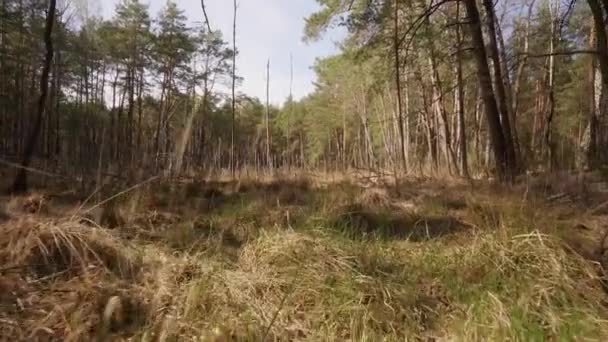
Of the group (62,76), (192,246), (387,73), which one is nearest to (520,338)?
(192,246)

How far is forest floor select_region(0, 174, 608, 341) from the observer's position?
191cm

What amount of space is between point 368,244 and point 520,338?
4.69 feet

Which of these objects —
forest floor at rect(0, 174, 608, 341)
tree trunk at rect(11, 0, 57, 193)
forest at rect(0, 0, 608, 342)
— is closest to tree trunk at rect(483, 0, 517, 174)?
forest at rect(0, 0, 608, 342)

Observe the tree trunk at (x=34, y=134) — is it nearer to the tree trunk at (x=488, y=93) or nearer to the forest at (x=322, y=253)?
the forest at (x=322, y=253)

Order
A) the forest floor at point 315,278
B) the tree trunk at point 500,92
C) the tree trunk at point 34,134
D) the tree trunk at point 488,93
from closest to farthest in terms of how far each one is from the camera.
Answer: the forest floor at point 315,278
the tree trunk at point 488,93
the tree trunk at point 500,92
the tree trunk at point 34,134

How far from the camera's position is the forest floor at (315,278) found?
1.91 m

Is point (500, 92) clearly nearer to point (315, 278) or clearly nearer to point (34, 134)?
point (315, 278)

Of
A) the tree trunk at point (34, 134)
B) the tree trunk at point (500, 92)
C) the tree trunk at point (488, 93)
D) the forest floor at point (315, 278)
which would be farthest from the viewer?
the tree trunk at point (34, 134)

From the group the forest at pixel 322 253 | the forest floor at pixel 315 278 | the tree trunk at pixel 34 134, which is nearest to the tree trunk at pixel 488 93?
the forest at pixel 322 253

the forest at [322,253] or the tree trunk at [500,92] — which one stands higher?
the tree trunk at [500,92]

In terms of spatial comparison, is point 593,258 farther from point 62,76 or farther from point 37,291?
point 62,76

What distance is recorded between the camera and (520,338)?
177cm

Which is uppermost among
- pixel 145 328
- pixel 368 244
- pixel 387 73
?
pixel 387 73

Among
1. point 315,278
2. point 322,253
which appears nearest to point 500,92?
point 322,253
